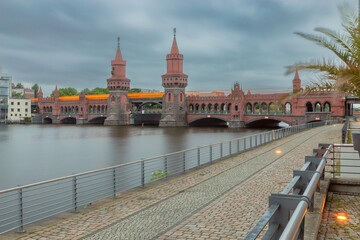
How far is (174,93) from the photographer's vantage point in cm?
9338

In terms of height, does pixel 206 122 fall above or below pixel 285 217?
below

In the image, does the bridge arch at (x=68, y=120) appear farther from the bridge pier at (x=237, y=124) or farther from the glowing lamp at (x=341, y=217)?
the glowing lamp at (x=341, y=217)

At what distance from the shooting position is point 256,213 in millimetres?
8195

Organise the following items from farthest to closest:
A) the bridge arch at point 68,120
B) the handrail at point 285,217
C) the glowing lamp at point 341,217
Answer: the bridge arch at point 68,120, the glowing lamp at point 341,217, the handrail at point 285,217

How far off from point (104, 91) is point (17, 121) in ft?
241

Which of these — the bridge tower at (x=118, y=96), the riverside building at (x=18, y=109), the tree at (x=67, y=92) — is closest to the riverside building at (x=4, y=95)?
the riverside building at (x=18, y=109)

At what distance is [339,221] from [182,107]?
8777 centimetres

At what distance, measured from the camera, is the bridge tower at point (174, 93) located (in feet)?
302

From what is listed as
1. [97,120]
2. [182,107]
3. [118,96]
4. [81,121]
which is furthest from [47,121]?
[182,107]

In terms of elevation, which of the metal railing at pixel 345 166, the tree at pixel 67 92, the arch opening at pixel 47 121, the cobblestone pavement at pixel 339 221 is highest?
the tree at pixel 67 92

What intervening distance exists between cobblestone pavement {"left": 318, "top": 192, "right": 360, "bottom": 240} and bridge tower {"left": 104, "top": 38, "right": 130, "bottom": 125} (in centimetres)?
9765

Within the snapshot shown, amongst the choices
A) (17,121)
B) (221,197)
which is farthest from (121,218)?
(17,121)

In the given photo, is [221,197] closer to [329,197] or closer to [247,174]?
[329,197]

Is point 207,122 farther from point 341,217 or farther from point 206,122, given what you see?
point 341,217
